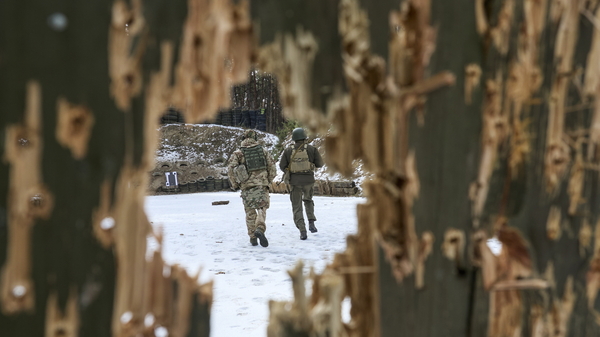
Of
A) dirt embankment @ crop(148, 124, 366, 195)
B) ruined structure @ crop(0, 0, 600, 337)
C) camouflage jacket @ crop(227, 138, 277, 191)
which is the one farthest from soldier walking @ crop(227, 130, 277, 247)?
dirt embankment @ crop(148, 124, 366, 195)

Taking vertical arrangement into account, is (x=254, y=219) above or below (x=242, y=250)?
above

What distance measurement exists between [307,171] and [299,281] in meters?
5.43

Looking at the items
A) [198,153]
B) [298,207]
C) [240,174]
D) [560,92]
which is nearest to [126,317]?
[560,92]

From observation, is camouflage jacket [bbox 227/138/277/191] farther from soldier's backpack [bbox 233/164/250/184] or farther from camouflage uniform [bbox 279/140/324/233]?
camouflage uniform [bbox 279/140/324/233]

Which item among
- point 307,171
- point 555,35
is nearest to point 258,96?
point 307,171

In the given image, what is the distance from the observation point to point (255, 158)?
5.50m

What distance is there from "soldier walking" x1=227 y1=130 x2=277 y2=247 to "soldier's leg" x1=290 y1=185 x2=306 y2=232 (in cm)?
49

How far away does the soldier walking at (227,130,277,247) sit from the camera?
534cm

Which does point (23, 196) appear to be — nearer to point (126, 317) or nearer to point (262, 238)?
point (126, 317)

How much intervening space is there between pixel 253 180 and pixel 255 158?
0.29 meters

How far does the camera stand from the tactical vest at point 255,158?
17.9 feet

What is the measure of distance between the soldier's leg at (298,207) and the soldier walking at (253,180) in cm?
49

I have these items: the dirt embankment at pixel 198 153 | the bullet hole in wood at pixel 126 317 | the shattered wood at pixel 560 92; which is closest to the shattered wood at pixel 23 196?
the bullet hole in wood at pixel 126 317

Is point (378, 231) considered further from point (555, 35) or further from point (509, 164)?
point (555, 35)
